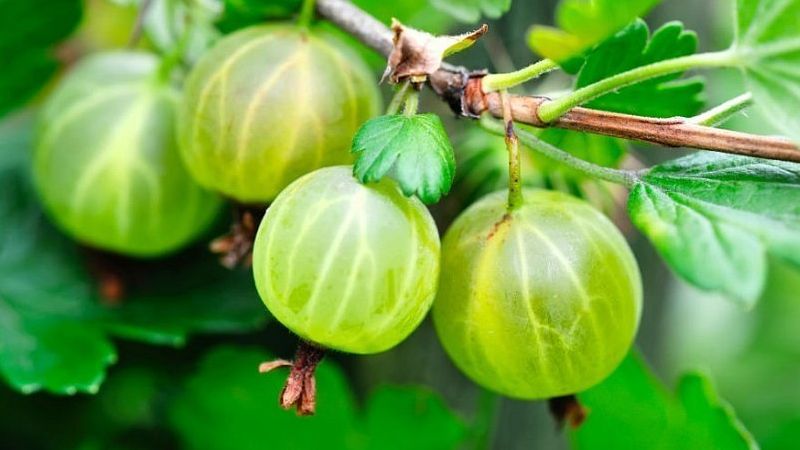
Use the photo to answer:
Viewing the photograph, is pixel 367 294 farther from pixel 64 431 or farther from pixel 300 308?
pixel 64 431

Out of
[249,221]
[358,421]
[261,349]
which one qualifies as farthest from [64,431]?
[249,221]

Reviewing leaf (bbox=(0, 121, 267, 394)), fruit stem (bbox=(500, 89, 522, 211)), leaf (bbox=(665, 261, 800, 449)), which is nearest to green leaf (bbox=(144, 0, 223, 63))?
leaf (bbox=(0, 121, 267, 394))

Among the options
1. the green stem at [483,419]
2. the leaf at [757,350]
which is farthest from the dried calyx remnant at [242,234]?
the leaf at [757,350]

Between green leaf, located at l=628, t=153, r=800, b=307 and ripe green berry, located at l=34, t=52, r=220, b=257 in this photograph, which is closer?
green leaf, located at l=628, t=153, r=800, b=307

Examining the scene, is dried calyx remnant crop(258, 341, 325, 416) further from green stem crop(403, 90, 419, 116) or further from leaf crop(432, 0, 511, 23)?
leaf crop(432, 0, 511, 23)

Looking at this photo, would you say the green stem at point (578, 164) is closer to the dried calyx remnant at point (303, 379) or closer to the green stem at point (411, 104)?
the green stem at point (411, 104)

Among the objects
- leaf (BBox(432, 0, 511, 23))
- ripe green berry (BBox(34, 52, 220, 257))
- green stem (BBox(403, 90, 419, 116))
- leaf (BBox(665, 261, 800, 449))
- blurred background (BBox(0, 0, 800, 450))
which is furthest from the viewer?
leaf (BBox(665, 261, 800, 449))

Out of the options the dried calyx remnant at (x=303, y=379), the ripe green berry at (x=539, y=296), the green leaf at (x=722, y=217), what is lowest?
the dried calyx remnant at (x=303, y=379)
